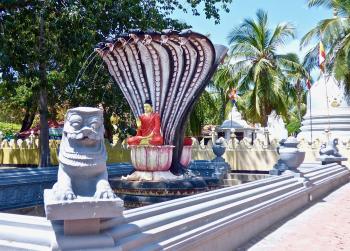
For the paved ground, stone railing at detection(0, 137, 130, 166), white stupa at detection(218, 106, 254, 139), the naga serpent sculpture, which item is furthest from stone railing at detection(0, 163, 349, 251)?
white stupa at detection(218, 106, 254, 139)

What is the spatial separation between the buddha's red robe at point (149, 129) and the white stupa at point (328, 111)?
1419 centimetres

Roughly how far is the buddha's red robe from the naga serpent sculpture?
341 mm

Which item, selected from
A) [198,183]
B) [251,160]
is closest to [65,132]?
[198,183]

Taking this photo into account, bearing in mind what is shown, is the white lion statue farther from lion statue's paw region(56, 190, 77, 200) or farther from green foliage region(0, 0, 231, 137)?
green foliage region(0, 0, 231, 137)

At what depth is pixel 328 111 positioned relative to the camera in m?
21.5

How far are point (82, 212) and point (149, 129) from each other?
485 cm

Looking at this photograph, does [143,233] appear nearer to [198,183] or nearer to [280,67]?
[198,183]

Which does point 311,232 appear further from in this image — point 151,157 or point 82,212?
point 82,212

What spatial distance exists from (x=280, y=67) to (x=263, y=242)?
22.1m

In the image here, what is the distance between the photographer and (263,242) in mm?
6043

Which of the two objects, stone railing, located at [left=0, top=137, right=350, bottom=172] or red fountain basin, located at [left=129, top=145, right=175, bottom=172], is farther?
stone railing, located at [left=0, top=137, right=350, bottom=172]

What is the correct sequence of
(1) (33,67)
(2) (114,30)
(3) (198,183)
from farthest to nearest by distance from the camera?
(2) (114,30) < (1) (33,67) < (3) (198,183)

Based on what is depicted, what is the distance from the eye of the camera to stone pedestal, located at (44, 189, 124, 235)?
10.4 feet

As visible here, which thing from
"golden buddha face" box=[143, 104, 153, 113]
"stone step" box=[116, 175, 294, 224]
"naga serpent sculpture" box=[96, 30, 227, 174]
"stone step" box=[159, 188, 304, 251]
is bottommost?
"stone step" box=[159, 188, 304, 251]
